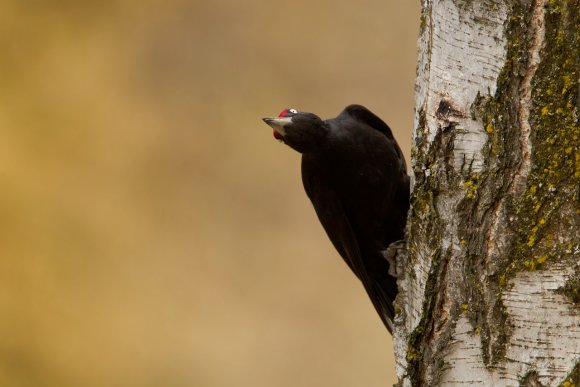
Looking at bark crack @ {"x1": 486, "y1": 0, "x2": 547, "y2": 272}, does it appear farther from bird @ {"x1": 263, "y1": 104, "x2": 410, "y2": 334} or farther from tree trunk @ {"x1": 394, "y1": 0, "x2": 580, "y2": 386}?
bird @ {"x1": 263, "y1": 104, "x2": 410, "y2": 334}

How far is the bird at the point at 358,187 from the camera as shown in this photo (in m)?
3.26

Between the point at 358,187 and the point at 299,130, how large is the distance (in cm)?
30

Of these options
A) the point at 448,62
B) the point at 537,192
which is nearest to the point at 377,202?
the point at 448,62

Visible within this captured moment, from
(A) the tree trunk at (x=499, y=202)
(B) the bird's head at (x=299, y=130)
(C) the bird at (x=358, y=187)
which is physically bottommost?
(A) the tree trunk at (x=499, y=202)

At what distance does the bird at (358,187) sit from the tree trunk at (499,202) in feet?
3.05

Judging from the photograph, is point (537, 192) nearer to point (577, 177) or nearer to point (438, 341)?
point (577, 177)

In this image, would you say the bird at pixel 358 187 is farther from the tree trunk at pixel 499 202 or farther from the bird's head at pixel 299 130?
the tree trunk at pixel 499 202

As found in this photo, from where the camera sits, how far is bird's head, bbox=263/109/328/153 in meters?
3.21

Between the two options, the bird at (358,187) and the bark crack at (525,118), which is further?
the bird at (358,187)

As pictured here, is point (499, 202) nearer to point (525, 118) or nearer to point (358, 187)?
point (525, 118)

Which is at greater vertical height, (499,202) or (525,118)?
(525,118)

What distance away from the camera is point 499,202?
204 cm

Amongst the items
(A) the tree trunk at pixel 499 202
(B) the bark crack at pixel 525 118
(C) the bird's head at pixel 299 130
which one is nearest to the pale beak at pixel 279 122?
(C) the bird's head at pixel 299 130

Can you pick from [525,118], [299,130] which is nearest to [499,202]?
[525,118]
